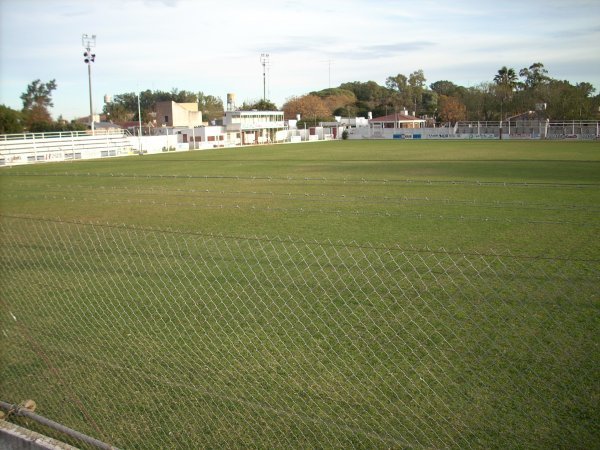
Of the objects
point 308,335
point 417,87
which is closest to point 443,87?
point 417,87

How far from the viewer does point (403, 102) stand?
4875 inches

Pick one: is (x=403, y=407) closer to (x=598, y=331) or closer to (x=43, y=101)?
(x=598, y=331)

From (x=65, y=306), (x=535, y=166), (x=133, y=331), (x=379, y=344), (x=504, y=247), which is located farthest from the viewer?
(x=535, y=166)

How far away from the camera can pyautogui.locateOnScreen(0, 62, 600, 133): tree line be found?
2879 inches

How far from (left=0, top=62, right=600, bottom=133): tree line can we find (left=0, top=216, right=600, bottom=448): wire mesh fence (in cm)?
5327

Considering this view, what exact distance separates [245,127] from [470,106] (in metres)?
39.2

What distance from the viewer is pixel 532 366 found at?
17.1 ft

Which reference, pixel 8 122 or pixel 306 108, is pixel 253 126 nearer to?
pixel 8 122

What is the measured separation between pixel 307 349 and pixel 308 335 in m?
0.36

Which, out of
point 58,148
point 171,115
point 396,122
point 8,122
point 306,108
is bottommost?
point 58,148

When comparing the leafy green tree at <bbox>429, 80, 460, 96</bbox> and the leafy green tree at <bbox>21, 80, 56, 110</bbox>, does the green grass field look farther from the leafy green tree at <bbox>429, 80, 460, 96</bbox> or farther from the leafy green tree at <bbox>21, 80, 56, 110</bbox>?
the leafy green tree at <bbox>429, 80, 460, 96</bbox>

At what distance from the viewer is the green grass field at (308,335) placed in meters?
4.33

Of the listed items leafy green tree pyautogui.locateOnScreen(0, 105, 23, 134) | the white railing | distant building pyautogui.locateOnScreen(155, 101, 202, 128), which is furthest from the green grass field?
distant building pyautogui.locateOnScreen(155, 101, 202, 128)

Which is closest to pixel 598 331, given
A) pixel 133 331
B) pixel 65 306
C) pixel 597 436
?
pixel 597 436
